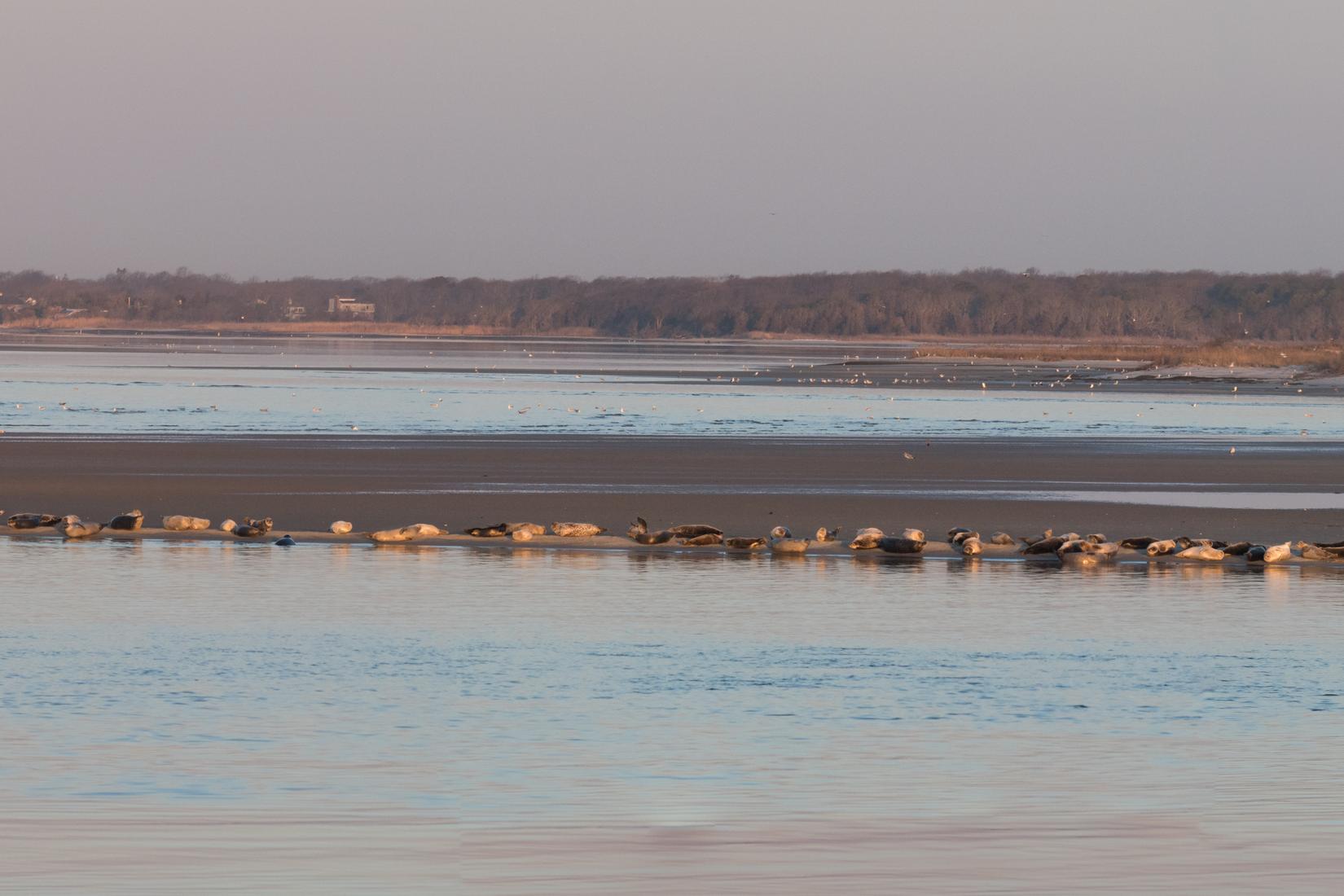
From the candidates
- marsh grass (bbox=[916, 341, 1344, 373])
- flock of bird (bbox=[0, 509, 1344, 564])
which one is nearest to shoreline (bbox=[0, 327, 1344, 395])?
marsh grass (bbox=[916, 341, 1344, 373])

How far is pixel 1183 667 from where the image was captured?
10602 millimetres

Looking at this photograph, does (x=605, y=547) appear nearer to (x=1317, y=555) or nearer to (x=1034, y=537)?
(x=1034, y=537)

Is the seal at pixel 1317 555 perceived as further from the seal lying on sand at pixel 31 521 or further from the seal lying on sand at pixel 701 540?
the seal lying on sand at pixel 31 521

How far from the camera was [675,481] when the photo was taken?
2488 cm

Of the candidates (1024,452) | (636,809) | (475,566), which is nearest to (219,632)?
(475,566)

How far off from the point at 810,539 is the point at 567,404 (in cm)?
3049

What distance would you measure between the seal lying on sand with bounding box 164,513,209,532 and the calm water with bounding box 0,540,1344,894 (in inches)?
131

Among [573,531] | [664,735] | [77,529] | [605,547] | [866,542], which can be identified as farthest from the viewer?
[573,531]

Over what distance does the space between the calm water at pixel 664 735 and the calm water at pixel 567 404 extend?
22.9 m

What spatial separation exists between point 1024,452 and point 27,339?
116408 mm

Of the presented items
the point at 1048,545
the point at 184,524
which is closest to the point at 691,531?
the point at 1048,545

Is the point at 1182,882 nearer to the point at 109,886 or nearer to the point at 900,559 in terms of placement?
the point at 109,886

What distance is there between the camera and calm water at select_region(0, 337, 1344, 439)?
37.8 m

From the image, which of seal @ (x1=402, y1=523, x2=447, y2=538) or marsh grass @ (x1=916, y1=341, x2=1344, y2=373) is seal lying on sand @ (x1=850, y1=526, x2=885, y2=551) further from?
marsh grass @ (x1=916, y1=341, x2=1344, y2=373)
